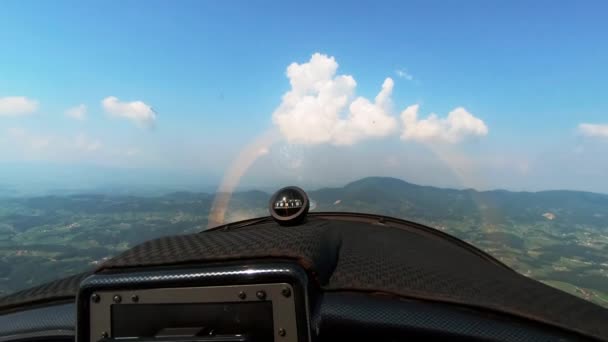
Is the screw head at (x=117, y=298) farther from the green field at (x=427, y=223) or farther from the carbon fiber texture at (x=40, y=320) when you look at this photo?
the green field at (x=427, y=223)

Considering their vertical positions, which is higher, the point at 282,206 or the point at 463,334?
the point at 282,206

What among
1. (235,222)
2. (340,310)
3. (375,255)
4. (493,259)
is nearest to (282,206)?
(375,255)

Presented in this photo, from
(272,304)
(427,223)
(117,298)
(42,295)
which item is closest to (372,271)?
(272,304)

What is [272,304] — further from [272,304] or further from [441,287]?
[441,287]

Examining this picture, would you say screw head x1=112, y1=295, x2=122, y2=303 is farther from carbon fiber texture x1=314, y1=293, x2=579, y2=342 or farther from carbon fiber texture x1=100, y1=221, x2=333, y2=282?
carbon fiber texture x1=314, y1=293, x2=579, y2=342

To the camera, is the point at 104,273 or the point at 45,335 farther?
the point at 45,335

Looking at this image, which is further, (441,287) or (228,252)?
(441,287)

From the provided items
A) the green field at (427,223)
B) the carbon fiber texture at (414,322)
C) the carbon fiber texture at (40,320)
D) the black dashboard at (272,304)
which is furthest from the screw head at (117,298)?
the green field at (427,223)

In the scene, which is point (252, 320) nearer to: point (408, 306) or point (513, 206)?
point (408, 306)
